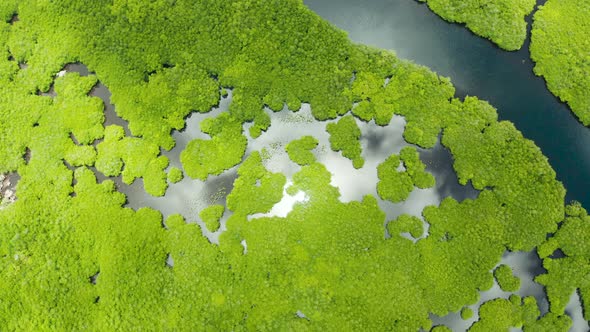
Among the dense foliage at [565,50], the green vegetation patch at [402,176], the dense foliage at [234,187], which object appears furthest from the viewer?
the dense foliage at [565,50]

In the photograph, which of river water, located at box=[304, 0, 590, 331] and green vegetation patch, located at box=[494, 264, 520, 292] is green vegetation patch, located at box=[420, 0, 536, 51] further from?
green vegetation patch, located at box=[494, 264, 520, 292]

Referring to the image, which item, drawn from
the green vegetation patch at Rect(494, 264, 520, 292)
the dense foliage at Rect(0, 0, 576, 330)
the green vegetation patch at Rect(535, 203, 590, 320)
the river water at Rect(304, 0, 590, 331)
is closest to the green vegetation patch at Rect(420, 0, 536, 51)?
the river water at Rect(304, 0, 590, 331)

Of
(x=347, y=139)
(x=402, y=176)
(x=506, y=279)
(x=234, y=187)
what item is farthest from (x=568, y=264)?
(x=234, y=187)

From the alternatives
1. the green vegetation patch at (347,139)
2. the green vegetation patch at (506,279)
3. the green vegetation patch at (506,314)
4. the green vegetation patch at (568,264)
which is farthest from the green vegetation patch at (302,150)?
the green vegetation patch at (568,264)

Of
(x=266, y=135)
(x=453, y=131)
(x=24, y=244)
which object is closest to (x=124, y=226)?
(x=24, y=244)

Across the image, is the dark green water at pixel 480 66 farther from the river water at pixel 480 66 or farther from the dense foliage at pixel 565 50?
the dense foliage at pixel 565 50

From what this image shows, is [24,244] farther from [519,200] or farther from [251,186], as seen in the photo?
[519,200]

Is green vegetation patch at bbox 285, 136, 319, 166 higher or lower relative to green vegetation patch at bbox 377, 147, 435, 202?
lower
